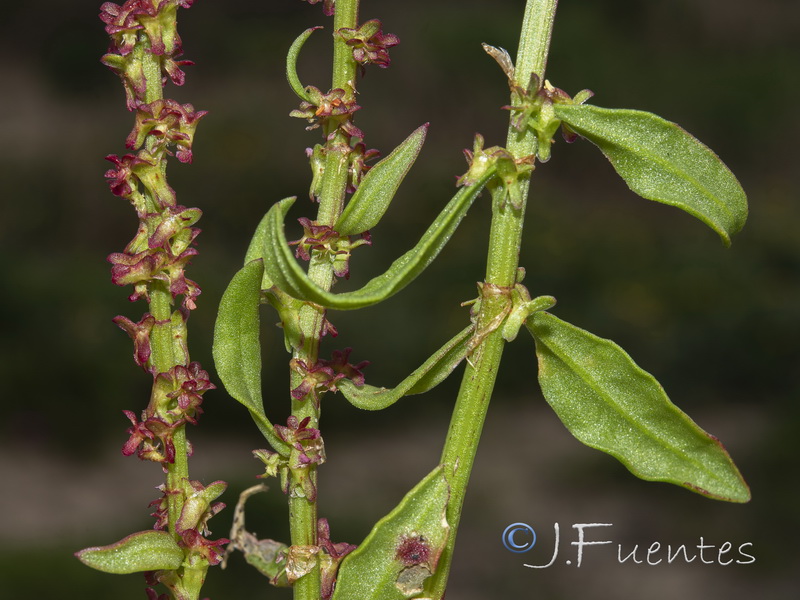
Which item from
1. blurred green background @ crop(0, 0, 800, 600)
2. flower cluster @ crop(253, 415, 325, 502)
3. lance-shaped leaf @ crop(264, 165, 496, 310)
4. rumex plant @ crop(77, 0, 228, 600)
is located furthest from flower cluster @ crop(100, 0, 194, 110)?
blurred green background @ crop(0, 0, 800, 600)

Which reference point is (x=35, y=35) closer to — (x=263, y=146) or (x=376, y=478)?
(x=263, y=146)

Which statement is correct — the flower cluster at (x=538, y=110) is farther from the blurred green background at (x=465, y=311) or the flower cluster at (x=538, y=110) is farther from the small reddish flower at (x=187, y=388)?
the blurred green background at (x=465, y=311)

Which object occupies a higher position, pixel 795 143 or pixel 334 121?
pixel 795 143

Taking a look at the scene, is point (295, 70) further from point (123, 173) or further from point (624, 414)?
point (624, 414)

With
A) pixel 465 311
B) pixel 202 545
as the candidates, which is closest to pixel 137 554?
pixel 202 545

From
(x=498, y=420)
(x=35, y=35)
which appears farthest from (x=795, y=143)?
(x=35, y=35)

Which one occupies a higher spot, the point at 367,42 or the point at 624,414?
the point at 367,42
